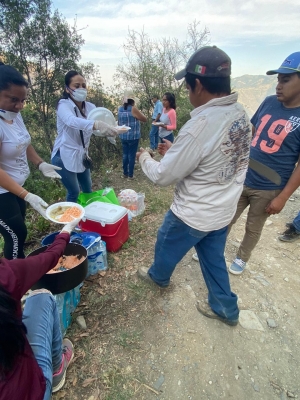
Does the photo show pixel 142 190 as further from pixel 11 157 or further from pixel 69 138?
pixel 11 157

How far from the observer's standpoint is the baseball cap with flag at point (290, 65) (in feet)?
6.30

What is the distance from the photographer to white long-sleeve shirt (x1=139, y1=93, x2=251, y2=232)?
1.45 metres

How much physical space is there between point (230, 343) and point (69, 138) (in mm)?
2688

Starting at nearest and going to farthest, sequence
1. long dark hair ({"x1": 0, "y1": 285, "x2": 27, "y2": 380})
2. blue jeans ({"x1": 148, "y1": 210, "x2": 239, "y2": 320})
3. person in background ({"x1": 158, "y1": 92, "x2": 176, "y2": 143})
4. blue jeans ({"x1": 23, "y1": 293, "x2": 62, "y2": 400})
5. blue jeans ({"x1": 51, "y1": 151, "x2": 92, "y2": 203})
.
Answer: long dark hair ({"x1": 0, "y1": 285, "x2": 27, "y2": 380}), blue jeans ({"x1": 23, "y1": 293, "x2": 62, "y2": 400}), blue jeans ({"x1": 148, "y1": 210, "x2": 239, "y2": 320}), blue jeans ({"x1": 51, "y1": 151, "x2": 92, "y2": 203}), person in background ({"x1": 158, "y1": 92, "x2": 176, "y2": 143})

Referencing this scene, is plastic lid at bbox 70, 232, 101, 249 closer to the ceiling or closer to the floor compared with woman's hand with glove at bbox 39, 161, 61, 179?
closer to the floor

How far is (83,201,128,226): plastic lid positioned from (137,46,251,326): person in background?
91 centimetres

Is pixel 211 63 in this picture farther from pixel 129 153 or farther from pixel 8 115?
pixel 129 153

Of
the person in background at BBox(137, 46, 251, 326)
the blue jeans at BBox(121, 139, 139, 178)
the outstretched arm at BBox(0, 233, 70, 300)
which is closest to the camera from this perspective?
the outstretched arm at BBox(0, 233, 70, 300)

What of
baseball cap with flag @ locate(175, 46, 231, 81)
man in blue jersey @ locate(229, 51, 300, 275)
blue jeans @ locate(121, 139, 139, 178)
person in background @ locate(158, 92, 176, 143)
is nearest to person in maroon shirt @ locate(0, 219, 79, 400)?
baseball cap with flag @ locate(175, 46, 231, 81)

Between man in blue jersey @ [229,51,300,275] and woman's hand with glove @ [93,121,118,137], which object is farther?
woman's hand with glove @ [93,121,118,137]

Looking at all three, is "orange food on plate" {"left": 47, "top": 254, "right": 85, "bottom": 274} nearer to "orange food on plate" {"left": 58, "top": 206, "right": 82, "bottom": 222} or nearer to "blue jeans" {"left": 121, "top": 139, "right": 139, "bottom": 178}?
"orange food on plate" {"left": 58, "top": 206, "right": 82, "bottom": 222}

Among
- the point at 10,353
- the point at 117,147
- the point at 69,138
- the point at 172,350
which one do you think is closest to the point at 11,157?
the point at 69,138

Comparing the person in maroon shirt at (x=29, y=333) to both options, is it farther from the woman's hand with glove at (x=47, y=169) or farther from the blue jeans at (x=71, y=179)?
the blue jeans at (x=71, y=179)

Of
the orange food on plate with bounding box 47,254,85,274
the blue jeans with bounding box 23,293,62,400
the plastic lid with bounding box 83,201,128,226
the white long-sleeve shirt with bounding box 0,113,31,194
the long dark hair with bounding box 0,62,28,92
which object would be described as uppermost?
the long dark hair with bounding box 0,62,28,92
